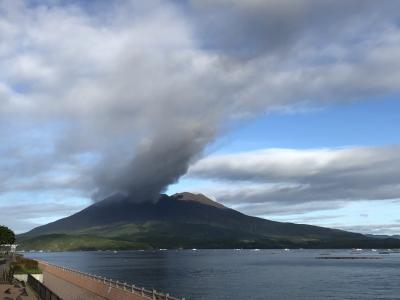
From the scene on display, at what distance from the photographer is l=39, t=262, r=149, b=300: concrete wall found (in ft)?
134

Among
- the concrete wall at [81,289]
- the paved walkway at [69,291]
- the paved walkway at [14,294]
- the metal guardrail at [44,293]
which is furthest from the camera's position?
the paved walkway at [69,291]

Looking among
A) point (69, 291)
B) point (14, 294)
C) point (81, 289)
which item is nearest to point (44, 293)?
point (14, 294)

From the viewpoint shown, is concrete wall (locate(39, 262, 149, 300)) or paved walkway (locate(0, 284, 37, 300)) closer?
concrete wall (locate(39, 262, 149, 300))

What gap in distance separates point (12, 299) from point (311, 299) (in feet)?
195

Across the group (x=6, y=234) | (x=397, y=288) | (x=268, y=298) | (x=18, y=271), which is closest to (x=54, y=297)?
(x=18, y=271)

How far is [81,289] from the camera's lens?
5509cm

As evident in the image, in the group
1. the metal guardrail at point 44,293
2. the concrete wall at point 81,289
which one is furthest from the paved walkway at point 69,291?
the metal guardrail at point 44,293

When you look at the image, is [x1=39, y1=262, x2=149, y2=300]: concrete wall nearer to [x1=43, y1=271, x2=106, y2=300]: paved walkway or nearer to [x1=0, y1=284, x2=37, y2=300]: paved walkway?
[x1=43, y1=271, x2=106, y2=300]: paved walkway

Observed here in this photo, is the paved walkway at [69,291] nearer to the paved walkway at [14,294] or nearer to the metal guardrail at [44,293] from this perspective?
the metal guardrail at [44,293]

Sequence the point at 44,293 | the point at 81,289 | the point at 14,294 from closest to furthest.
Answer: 1. the point at 44,293
2. the point at 14,294
3. the point at 81,289

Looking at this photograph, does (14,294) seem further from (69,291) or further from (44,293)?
(69,291)

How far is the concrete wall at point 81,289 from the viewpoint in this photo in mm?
40938

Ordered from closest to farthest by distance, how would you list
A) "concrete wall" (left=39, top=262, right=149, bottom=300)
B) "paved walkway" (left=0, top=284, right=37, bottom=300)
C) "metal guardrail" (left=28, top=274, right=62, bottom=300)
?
"metal guardrail" (left=28, top=274, right=62, bottom=300)
"concrete wall" (left=39, top=262, right=149, bottom=300)
"paved walkway" (left=0, top=284, right=37, bottom=300)

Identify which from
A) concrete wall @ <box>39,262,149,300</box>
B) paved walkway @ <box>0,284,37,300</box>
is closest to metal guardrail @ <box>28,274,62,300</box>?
paved walkway @ <box>0,284,37,300</box>
